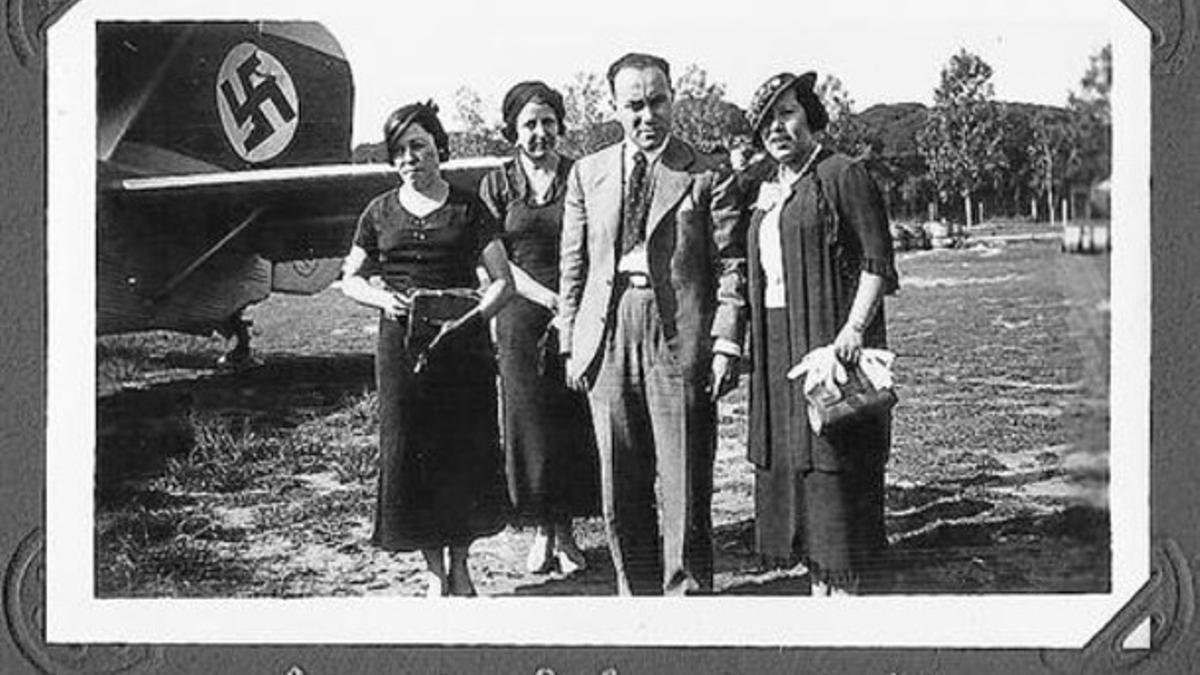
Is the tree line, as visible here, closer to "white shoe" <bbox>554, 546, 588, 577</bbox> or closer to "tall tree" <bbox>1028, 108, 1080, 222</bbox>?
"tall tree" <bbox>1028, 108, 1080, 222</bbox>

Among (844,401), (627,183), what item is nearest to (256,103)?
(627,183)

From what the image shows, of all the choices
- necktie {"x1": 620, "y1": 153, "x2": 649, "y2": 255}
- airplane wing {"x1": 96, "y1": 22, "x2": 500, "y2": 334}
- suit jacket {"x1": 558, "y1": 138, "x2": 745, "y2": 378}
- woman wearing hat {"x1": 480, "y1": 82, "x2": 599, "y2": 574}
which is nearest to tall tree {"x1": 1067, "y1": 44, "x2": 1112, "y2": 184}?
suit jacket {"x1": 558, "y1": 138, "x2": 745, "y2": 378}

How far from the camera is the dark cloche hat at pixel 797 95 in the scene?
2.62 m

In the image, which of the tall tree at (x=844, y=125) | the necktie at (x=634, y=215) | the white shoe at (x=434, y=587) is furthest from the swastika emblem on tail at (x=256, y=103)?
the tall tree at (x=844, y=125)

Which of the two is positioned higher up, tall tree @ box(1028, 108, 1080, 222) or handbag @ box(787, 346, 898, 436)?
tall tree @ box(1028, 108, 1080, 222)

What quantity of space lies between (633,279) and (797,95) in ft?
1.22

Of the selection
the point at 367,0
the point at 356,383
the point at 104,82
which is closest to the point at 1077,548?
the point at 356,383

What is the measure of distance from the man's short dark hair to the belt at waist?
0.28 metres

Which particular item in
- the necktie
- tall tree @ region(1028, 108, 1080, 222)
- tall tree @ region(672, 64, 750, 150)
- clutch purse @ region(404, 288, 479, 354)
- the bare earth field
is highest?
tall tree @ region(672, 64, 750, 150)

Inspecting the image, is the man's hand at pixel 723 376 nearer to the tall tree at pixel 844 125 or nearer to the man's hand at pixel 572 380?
the man's hand at pixel 572 380

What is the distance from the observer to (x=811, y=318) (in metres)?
2.62

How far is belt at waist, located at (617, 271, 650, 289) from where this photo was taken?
2.64 meters

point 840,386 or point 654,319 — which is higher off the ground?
point 654,319

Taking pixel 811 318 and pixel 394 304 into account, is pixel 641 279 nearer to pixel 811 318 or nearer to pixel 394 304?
pixel 811 318
